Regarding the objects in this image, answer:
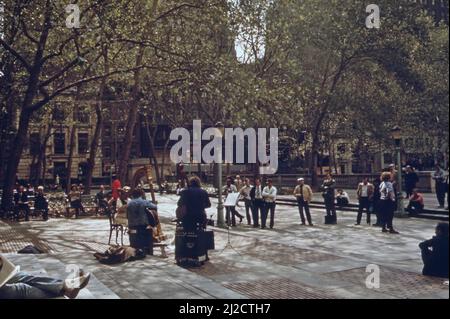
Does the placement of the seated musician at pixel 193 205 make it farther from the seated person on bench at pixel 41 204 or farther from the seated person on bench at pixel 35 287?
the seated person on bench at pixel 41 204

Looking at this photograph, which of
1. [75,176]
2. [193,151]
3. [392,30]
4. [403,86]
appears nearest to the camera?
[403,86]

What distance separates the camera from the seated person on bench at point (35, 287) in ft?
20.0

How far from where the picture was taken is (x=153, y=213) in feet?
35.9

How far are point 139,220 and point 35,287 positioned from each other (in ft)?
13.7

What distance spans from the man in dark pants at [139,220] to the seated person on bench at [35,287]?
3.53 meters

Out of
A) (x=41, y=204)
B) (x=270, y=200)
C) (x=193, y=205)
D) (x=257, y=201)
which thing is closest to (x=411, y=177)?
(x=270, y=200)

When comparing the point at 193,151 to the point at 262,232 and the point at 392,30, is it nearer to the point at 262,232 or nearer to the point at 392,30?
the point at 262,232

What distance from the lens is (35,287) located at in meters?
6.46

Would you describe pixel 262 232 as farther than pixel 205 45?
No

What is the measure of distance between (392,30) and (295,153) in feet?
73.9

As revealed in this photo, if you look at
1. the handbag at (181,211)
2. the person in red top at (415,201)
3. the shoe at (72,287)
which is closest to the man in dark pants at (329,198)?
the person in red top at (415,201)

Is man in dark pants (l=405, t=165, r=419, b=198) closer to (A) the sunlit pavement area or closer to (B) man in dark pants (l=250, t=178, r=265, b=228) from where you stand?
(A) the sunlit pavement area

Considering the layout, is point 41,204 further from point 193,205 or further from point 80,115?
point 80,115
